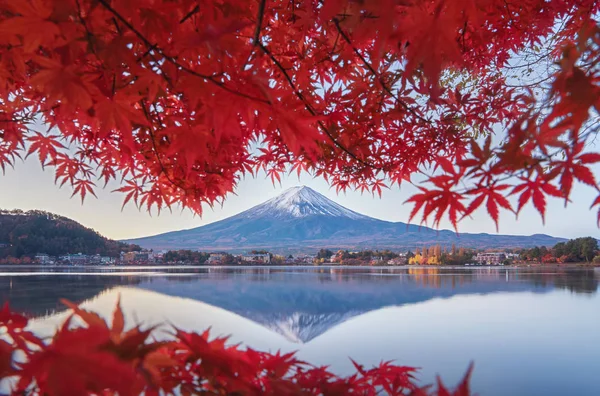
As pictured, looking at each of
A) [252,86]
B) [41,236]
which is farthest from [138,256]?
[252,86]

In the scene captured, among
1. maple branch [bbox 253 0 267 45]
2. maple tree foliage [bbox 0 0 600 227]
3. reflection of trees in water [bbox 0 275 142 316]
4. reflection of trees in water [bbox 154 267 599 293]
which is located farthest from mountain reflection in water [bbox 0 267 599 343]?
maple branch [bbox 253 0 267 45]

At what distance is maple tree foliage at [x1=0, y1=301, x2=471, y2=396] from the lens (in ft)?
1.42

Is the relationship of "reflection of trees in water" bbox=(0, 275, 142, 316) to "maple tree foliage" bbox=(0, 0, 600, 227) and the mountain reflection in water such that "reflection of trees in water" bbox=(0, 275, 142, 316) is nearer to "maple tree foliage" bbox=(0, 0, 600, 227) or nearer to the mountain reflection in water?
the mountain reflection in water

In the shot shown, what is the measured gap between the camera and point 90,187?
1.91 metres

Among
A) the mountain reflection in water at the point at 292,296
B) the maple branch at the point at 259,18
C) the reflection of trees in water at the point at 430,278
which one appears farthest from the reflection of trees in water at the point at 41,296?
the maple branch at the point at 259,18

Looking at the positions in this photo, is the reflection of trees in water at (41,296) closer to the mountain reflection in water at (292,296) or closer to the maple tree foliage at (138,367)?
the mountain reflection in water at (292,296)

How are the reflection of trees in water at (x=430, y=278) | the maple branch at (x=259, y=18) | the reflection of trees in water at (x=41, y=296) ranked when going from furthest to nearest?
the reflection of trees in water at (x=430, y=278) → the reflection of trees in water at (x=41, y=296) → the maple branch at (x=259, y=18)

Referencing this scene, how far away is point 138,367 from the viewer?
0.54 metres

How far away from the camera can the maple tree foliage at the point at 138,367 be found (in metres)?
0.43

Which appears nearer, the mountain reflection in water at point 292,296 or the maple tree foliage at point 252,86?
the maple tree foliage at point 252,86

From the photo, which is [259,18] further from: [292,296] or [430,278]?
[430,278]

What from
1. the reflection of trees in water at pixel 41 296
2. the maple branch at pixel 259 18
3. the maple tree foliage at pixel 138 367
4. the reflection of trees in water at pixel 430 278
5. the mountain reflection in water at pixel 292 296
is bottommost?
the reflection of trees in water at pixel 430 278

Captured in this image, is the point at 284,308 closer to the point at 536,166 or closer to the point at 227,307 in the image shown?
the point at 227,307

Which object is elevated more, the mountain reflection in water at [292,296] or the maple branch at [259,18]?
the maple branch at [259,18]
